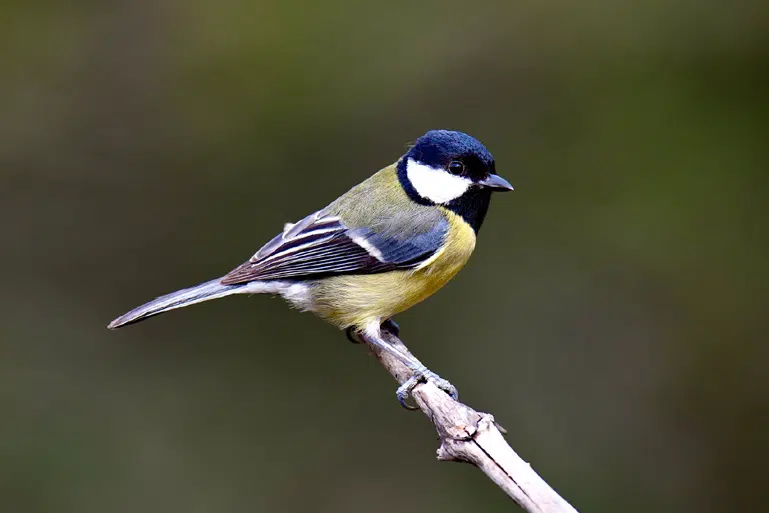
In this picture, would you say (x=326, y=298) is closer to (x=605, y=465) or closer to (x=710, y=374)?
(x=605, y=465)

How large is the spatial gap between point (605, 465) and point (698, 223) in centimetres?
118

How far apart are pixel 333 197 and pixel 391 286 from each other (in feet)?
4.55

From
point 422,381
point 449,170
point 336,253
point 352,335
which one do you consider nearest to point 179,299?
point 336,253

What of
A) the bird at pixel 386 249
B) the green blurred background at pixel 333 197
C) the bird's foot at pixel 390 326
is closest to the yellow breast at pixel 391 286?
the bird at pixel 386 249

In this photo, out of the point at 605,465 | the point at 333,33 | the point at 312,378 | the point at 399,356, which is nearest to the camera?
the point at 399,356

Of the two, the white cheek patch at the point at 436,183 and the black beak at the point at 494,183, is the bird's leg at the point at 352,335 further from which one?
the black beak at the point at 494,183

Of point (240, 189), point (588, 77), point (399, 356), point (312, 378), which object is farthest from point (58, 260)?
point (588, 77)

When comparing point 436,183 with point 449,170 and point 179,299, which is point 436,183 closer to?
point 449,170

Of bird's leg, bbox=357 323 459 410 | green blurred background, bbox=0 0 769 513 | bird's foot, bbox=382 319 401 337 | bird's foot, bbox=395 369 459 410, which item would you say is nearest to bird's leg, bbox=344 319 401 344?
bird's foot, bbox=382 319 401 337

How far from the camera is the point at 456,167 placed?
8.94 ft

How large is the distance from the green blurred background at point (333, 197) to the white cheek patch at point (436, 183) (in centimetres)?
124

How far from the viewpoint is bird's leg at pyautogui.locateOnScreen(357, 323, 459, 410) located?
2.55 m

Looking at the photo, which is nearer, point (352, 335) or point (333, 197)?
point (352, 335)

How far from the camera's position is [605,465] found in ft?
12.0
